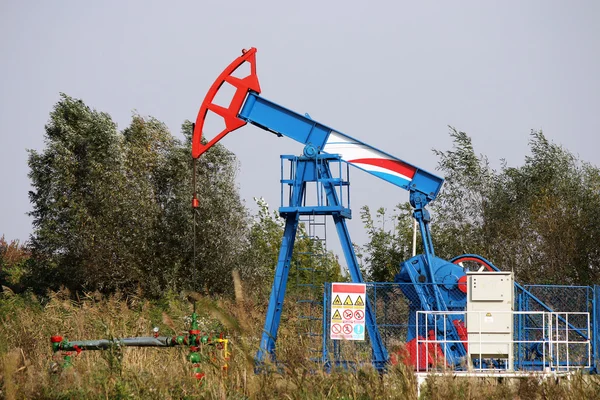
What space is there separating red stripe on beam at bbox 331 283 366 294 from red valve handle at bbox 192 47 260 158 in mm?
3975

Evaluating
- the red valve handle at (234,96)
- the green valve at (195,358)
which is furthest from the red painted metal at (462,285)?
the green valve at (195,358)

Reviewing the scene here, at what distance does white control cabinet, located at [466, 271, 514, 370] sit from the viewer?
1307 centimetres

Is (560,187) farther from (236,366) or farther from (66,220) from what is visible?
(236,366)

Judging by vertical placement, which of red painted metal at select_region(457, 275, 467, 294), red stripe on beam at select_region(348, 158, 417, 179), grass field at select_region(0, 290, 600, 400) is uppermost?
red stripe on beam at select_region(348, 158, 417, 179)

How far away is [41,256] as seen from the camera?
36.9 m

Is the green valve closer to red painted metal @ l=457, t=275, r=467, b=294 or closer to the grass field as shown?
the grass field

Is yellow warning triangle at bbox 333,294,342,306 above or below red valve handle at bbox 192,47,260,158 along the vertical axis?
below

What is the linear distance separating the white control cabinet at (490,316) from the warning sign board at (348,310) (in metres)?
2.12

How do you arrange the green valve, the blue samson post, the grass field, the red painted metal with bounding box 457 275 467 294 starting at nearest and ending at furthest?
the grass field, the green valve, the red painted metal with bounding box 457 275 467 294, the blue samson post

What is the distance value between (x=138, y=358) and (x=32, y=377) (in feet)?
17.1

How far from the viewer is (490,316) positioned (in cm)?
1322

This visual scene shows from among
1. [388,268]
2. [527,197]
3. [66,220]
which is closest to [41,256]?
[66,220]

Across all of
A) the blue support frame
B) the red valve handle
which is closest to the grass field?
the blue support frame

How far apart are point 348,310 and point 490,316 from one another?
103 inches
